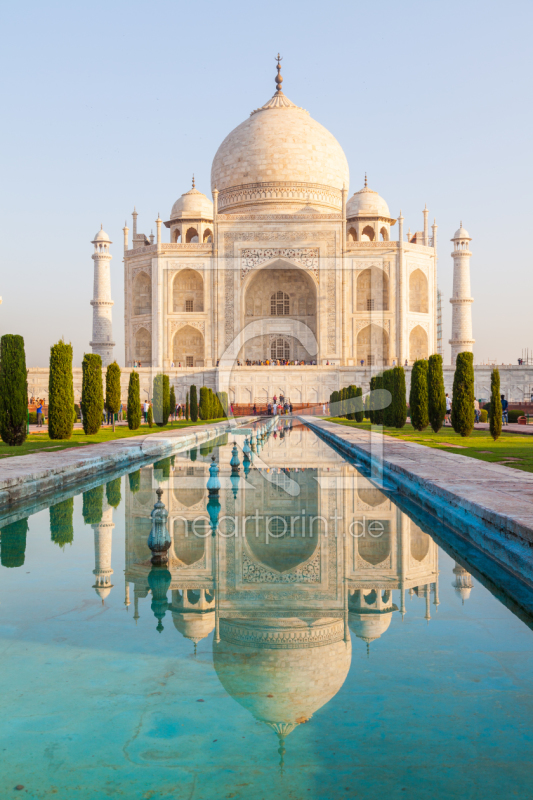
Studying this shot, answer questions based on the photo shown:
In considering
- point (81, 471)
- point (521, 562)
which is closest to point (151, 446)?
point (81, 471)

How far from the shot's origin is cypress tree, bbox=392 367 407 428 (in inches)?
559

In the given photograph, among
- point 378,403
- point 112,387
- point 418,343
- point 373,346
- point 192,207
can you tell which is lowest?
point 378,403

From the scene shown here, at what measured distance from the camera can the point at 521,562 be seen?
10.2 feet

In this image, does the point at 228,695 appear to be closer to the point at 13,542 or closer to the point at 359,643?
the point at 359,643

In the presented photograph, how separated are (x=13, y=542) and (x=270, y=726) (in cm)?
264

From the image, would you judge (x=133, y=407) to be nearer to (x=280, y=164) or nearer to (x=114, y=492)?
(x=114, y=492)

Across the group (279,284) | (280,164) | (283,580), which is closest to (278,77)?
(280,164)

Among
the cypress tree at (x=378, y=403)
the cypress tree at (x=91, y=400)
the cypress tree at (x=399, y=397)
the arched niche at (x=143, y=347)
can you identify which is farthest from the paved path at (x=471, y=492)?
the arched niche at (x=143, y=347)

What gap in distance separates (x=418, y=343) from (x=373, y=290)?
10.5ft

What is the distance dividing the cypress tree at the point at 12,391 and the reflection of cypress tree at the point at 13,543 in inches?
204

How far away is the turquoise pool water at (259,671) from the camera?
5.04ft

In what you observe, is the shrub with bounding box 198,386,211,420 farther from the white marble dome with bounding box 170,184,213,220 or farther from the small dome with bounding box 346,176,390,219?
the small dome with bounding box 346,176,390,219

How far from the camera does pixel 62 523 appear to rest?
179 inches

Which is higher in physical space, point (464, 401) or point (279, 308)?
point (279, 308)
